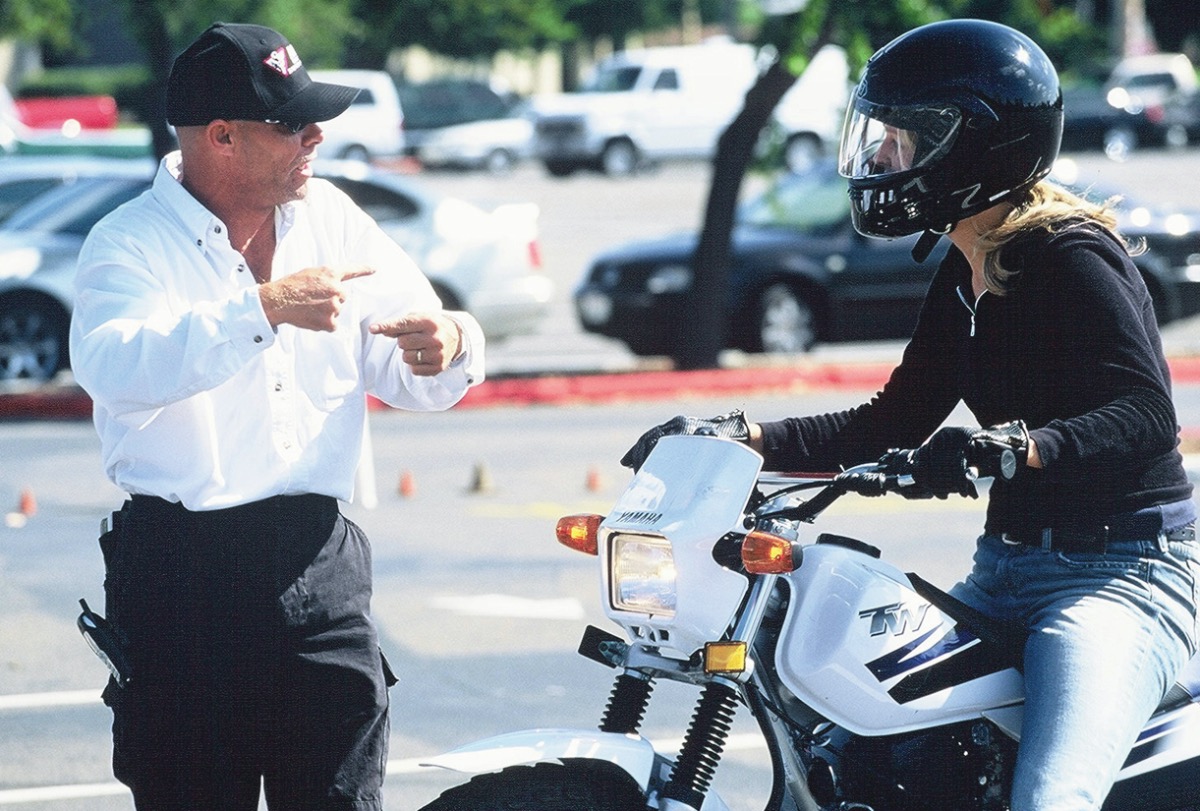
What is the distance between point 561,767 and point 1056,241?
1.32 meters

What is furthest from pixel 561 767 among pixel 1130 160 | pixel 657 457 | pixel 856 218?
pixel 1130 160

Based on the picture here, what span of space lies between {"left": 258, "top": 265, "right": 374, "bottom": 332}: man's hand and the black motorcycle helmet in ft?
3.42

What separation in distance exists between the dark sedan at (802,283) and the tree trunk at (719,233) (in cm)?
32

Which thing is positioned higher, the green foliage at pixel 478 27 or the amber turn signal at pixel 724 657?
the amber turn signal at pixel 724 657

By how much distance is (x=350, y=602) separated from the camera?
3602 millimetres

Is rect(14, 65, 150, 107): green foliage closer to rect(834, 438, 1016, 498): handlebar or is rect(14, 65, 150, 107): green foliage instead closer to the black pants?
the black pants

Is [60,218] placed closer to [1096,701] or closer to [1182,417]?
[1182,417]

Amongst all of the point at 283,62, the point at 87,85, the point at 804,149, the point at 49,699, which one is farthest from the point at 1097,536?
the point at 87,85

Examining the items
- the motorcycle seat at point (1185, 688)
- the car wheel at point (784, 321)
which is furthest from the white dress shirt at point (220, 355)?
the car wheel at point (784, 321)

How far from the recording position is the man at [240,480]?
345 centimetres

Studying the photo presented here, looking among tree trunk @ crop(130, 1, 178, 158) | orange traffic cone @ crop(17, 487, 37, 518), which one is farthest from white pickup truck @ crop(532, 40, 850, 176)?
orange traffic cone @ crop(17, 487, 37, 518)

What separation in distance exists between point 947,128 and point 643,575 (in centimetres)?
103

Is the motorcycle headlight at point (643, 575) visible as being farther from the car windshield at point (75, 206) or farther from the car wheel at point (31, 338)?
the car windshield at point (75, 206)

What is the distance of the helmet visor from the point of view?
3518mm
